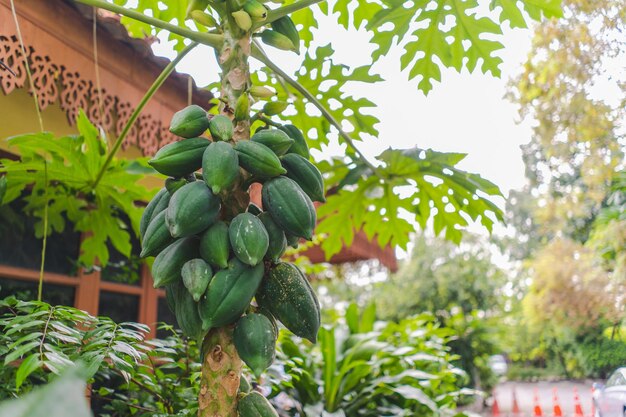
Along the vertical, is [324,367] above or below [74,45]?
below

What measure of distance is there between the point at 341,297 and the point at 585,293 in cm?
2015

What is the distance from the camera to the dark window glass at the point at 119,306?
3264 millimetres

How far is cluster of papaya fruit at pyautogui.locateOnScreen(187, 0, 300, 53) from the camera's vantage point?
3.56 feet

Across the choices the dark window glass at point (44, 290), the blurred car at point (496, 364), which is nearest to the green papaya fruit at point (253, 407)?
the dark window glass at point (44, 290)

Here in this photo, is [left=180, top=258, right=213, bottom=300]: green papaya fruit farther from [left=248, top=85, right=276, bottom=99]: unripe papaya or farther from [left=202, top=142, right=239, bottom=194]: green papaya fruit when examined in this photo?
[left=248, top=85, right=276, bottom=99]: unripe papaya

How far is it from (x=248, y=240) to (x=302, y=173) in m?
0.27

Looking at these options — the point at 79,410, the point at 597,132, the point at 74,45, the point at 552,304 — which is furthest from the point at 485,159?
the point at 79,410

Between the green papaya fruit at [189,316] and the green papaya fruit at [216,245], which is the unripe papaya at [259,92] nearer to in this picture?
the green papaya fruit at [216,245]

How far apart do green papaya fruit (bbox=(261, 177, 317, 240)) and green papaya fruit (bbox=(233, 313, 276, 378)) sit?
0.56 ft

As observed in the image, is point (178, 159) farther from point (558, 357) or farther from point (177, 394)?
point (558, 357)

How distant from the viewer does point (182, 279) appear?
931mm

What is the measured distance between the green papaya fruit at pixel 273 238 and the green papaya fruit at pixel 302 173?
0.13m

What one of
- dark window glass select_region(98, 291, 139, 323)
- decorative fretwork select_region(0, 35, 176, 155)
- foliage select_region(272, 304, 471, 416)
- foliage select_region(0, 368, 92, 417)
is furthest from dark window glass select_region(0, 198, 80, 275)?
foliage select_region(0, 368, 92, 417)

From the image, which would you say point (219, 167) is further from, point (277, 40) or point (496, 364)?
point (496, 364)
